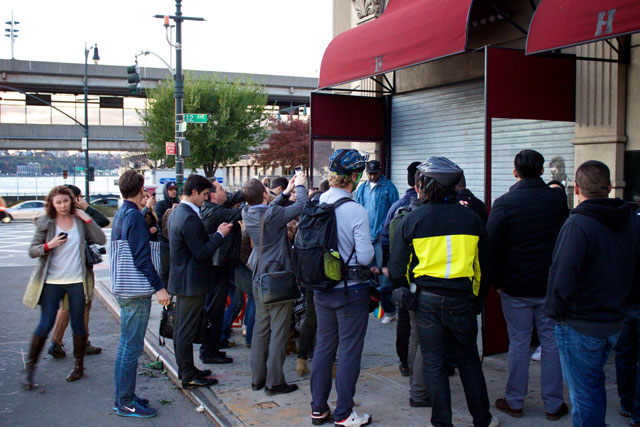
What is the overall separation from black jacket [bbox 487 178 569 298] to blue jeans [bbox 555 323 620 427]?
0.91m

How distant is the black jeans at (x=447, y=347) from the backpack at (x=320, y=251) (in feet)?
2.30

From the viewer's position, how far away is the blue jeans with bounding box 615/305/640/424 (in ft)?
14.6

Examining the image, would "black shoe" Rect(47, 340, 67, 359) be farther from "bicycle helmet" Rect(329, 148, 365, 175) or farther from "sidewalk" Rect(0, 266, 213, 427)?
"bicycle helmet" Rect(329, 148, 365, 175)

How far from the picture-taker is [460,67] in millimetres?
9070

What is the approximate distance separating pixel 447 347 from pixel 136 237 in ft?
8.90

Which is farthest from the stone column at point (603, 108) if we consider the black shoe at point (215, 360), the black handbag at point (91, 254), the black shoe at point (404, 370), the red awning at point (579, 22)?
the black handbag at point (91, 254)

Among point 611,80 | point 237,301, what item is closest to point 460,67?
point 611,80

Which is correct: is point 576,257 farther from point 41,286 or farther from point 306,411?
point 41,286

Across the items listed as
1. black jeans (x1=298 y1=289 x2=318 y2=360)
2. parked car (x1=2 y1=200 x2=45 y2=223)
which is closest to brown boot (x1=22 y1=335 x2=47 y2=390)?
black jeans (x1=298 y1=289 x2=318 y2=360)

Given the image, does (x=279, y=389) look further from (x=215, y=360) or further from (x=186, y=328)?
(x=215, y=360)

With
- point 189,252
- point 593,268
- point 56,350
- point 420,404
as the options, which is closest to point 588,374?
point 593,268

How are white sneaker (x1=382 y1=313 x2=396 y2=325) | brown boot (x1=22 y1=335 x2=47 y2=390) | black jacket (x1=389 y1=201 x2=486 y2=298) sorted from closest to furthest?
black jacket (x1=389 y1=201 x2=486 y2=298)
brown boot (x1=22 y1=335 x2=47 y2=390)
white sneaker (x1=382 y1=313 x2=396 y2=325)

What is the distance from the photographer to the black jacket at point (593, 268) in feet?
11.5

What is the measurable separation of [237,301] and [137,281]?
2300 millimetres
